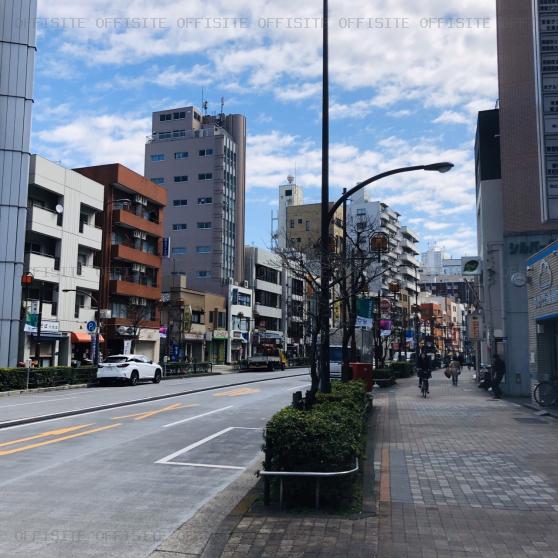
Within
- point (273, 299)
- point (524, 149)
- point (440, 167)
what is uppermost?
point (524, 149)

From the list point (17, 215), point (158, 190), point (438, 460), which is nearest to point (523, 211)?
point (438, 460)

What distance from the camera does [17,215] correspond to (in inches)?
1453

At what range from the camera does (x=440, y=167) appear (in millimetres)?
14039

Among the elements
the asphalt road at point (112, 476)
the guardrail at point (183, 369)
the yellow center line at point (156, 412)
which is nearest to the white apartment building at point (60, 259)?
the guardrail at point (183, 369)

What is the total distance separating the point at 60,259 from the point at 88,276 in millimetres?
3546

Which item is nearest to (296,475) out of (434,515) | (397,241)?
(434,515)

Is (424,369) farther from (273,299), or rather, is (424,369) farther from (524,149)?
(273,299)

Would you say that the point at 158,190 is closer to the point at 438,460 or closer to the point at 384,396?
the point at 384,396

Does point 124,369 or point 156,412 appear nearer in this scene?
point 156,412

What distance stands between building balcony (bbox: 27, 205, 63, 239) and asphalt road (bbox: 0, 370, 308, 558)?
25839 millimetres

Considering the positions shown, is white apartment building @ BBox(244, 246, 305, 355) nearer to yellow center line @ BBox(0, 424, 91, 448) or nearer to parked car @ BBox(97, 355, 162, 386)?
parked car @ BBox(97, 355, 162, 386)

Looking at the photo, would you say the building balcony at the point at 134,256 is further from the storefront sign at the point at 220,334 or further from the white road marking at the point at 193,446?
the white road marking at the point at 193,446

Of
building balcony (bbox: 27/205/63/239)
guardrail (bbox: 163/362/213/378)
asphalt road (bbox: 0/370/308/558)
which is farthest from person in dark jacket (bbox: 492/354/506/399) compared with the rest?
building balcony (bbox: 27/205/63/239)

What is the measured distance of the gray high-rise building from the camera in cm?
3625
